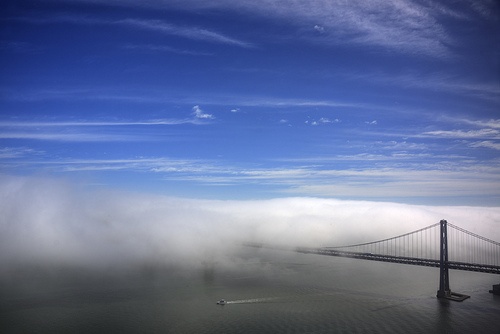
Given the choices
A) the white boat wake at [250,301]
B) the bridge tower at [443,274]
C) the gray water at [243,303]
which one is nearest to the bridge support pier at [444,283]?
the bridge tower at [443,274]

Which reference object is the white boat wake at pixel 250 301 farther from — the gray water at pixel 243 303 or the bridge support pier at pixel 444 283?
the bridge support pier at pixel 444 283

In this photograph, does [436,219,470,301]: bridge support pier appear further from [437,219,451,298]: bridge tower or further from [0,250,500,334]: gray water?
[0,250,500,334]: gray water

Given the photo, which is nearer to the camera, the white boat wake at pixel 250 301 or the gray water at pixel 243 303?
the gray water at pixel 243 303

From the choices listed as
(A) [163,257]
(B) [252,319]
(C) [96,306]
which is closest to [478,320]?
(B) [252,319]

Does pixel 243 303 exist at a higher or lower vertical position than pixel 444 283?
lower

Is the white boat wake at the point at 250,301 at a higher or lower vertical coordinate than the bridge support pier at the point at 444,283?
lower

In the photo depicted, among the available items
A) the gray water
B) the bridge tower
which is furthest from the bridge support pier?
the gray water

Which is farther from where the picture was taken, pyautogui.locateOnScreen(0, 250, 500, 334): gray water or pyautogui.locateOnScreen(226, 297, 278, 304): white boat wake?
pyautogui.locateOnScreen(226, 297, 278, 304): white boat wake

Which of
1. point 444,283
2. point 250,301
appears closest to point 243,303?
point 250,301

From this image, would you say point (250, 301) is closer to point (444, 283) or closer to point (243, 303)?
point (243, 303)
